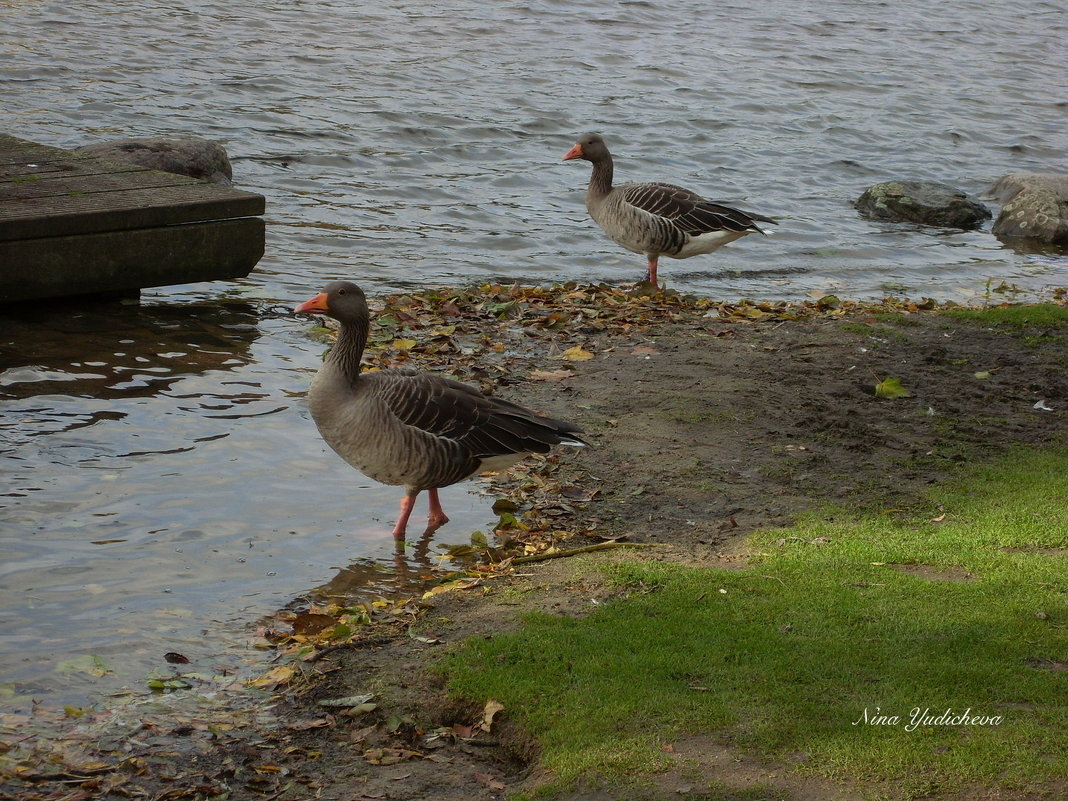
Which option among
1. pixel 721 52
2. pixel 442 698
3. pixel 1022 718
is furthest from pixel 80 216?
pixel 721 52

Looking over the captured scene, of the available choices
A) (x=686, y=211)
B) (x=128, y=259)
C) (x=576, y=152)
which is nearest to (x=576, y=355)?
(x=686, y=211)

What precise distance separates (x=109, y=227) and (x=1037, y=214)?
534 inches

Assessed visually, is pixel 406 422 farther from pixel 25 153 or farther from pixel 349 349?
pixel 25 153

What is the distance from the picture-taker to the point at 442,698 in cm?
482

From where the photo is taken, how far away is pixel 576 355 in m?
9.98

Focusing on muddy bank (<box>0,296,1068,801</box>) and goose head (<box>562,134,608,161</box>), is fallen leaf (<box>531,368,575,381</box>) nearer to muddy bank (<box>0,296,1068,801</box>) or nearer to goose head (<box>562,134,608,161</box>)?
muddy bank (<box>0,296,1068,801</box>)

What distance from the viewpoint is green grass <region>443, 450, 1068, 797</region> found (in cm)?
425

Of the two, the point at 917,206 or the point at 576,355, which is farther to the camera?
the point at 917,206

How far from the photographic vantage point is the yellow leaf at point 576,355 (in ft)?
32.5

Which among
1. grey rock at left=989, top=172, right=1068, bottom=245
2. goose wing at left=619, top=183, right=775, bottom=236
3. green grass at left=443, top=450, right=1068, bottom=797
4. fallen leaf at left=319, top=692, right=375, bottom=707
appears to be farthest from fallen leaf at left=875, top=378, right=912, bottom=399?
grey rock at left=989, top=172, right=1068, bottom=245

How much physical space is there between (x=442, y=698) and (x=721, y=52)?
24.6m

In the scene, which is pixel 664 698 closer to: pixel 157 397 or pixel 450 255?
pixel 157 397

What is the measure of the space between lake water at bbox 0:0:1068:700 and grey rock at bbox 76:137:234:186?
0.84 m

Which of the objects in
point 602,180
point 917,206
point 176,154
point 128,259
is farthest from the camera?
point 917,206
